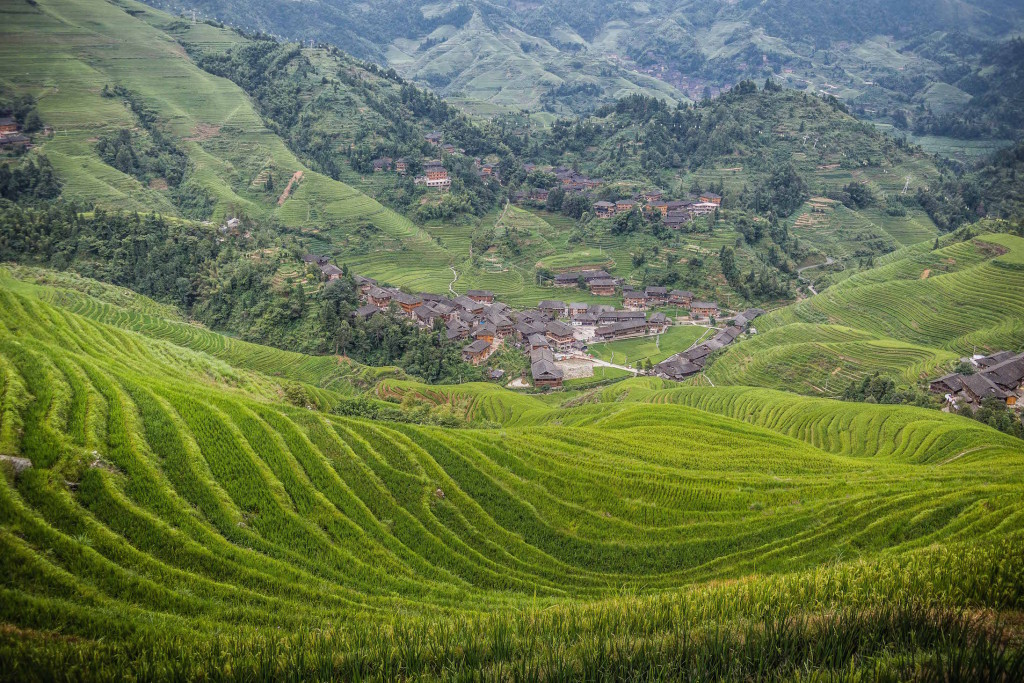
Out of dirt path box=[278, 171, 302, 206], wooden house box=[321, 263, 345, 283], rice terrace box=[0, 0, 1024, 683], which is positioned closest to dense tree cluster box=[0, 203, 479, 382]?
rice terrace box=[0, 0, 1024, 683]

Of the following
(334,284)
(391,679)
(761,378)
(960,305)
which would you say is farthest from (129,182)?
(960,305)

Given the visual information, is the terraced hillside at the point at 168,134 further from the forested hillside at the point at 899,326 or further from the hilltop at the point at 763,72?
the hilltop at the point at 763,72

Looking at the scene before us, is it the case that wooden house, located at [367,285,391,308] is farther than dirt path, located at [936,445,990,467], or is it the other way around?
wooden house, located at [367,285,391,308]

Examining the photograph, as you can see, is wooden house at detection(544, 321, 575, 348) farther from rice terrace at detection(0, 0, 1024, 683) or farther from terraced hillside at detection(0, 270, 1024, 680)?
terraced hillside at detection(0, 270, 1024, 680)

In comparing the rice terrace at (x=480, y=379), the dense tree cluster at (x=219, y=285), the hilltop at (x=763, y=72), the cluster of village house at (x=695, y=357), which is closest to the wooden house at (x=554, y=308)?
the rice terrace at (x=480, y=379)

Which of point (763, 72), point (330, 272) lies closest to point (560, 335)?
point (330, 272)
